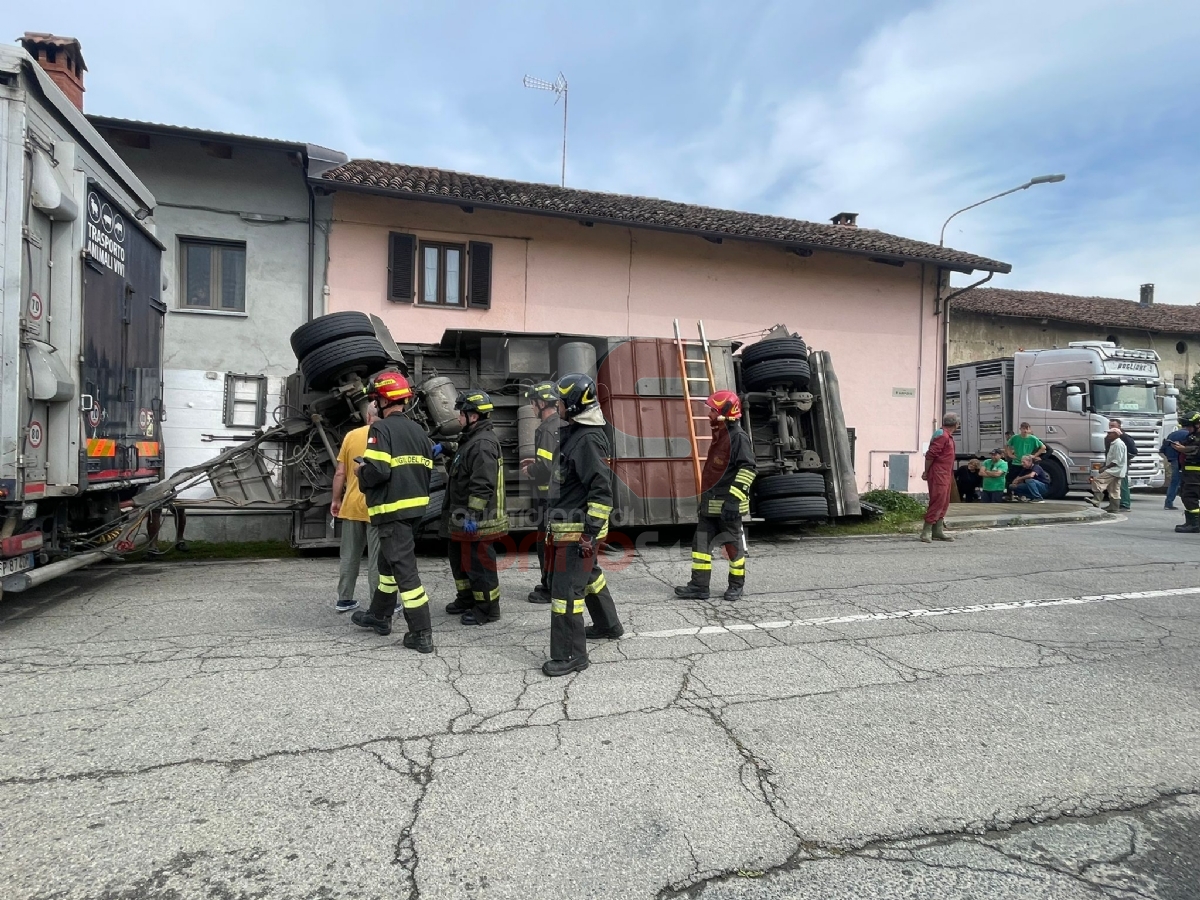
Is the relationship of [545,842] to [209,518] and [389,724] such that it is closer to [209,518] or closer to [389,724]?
[389,724]

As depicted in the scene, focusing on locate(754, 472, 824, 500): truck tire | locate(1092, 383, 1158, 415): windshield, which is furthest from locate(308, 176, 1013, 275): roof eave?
locate(754, 472, 824, 500): truck tire

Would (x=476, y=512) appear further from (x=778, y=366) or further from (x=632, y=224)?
(x=632, y=224)

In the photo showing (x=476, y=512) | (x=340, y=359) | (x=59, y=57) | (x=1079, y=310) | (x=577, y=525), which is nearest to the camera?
(x=577, y=525)

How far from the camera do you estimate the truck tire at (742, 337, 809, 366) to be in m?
9.66

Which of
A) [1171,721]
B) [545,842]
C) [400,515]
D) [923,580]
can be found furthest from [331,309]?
[1171,721]

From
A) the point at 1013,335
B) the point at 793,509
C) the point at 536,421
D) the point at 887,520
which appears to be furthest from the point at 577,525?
the point at 1013,335

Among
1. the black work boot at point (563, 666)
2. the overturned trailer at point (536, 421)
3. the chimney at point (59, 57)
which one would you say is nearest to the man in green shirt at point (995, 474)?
the overturned trailer at point (536, 421)

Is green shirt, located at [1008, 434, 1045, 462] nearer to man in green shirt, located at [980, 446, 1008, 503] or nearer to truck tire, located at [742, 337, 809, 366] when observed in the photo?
man in green shirt, located at [980, 446, 1008, 503]

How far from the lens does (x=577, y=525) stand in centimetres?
436

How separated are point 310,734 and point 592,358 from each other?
6.10 m

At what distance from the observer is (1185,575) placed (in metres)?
7.37

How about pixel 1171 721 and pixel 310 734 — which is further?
pixel 1171 721

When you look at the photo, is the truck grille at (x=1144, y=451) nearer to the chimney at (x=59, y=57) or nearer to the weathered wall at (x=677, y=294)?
the weathered wall at (x=677, y=294)

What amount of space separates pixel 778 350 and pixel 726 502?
4141 millimetres
